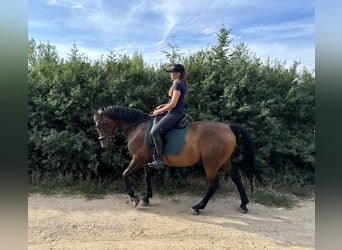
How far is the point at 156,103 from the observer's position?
652cm

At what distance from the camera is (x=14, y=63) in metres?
1.40

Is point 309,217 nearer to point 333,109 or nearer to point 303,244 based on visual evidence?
point 303,244

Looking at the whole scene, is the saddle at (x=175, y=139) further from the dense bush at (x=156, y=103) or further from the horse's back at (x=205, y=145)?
Answer: the dense bush at (x=156, y=103)

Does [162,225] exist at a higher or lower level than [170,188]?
lower

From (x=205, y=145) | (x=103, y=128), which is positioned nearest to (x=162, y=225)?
(x=205, y=145)

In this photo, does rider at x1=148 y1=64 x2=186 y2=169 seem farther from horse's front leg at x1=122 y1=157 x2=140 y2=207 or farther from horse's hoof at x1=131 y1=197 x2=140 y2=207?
horse's hoof at x1=131 y1=197 x2=140 y2=207

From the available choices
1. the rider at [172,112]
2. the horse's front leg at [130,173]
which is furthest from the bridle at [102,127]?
the rider at [172,112]

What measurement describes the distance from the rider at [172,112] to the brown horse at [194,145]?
264 mm

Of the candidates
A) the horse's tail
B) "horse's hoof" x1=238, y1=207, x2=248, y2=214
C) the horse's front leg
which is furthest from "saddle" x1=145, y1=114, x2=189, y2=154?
"horse's hoof" x1=238, y1=207, x2=248, y2=214

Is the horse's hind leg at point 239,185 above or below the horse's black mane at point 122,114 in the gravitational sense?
below

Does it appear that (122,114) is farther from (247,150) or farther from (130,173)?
(247,150)

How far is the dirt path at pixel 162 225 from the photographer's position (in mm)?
3717

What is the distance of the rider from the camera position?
4641mm

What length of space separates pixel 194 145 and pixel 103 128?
68.0 inches
